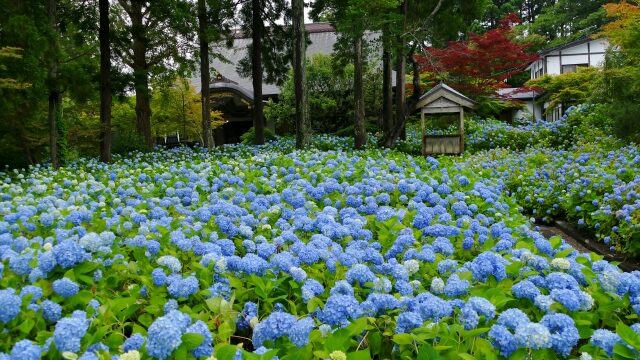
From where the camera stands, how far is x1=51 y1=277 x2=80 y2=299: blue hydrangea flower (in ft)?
6.13

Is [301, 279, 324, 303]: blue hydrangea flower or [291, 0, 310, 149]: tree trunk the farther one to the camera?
[291, 0, 310, 149]: tree trunk

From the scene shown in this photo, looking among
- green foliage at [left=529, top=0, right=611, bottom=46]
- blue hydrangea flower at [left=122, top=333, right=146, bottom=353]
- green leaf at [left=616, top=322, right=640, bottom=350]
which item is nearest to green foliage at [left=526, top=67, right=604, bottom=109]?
green foliage at [left=529, top=0, right=611, bottom=46]

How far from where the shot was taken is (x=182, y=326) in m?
1.56

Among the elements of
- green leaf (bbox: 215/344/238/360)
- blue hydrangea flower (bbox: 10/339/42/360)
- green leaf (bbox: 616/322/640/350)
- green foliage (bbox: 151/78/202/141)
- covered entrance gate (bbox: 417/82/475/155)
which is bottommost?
green leaf (bbox: 616/322/640/350)

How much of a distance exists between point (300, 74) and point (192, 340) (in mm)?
10936

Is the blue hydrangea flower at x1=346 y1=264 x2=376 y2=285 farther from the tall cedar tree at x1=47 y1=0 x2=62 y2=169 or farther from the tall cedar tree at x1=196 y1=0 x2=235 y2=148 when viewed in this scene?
the tall cedar tree at x1=196 y1=0 x2=235 y2=148

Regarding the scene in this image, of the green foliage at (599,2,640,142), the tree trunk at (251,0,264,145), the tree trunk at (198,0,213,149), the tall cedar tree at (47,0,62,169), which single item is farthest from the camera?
the tree trunk at (251,0,264,145)

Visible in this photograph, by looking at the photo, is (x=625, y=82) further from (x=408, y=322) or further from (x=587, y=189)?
(x=408, y=322)

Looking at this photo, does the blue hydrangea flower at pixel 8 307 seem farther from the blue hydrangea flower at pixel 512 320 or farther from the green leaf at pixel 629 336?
the green leaf at pixel 629 336

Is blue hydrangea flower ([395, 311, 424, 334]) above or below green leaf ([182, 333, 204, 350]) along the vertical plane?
below

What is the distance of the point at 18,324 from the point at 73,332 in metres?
0.39

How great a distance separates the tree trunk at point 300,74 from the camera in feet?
38.2

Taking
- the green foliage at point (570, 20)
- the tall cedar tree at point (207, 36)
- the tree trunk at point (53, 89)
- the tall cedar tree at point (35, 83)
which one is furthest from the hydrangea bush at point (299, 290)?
the green foliage at point (570, 20)

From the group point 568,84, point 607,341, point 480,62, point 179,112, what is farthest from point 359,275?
point 179,112
